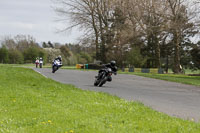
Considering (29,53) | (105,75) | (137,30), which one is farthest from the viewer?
(29,53)

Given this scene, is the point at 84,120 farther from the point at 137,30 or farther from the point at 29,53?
the point at 29,53

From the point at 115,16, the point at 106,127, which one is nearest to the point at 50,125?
the point at 106,127

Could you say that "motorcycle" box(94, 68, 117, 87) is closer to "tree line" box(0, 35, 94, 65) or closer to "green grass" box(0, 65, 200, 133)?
"green grass" box(0, 65, 200, 133)

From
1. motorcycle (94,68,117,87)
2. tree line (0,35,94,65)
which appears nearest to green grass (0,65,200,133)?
motorcycle (94,68,117,87)

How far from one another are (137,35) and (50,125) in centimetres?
3836

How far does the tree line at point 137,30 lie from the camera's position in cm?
4000

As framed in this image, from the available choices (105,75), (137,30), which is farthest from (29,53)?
(105,75)

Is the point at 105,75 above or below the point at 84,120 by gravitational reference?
above

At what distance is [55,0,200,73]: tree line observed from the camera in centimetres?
4000

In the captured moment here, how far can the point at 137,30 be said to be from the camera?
4662 centimetres

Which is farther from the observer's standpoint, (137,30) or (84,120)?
(137,30)

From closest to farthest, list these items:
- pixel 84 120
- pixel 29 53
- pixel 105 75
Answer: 1. pixel 84 120
2. pixel 105 75
3. pixel 29 53

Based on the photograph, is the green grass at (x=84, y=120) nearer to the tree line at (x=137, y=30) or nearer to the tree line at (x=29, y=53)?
the tree line at (x=137, y=30)

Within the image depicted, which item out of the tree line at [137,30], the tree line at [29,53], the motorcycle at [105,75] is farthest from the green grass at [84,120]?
the tree line at [29,53]
